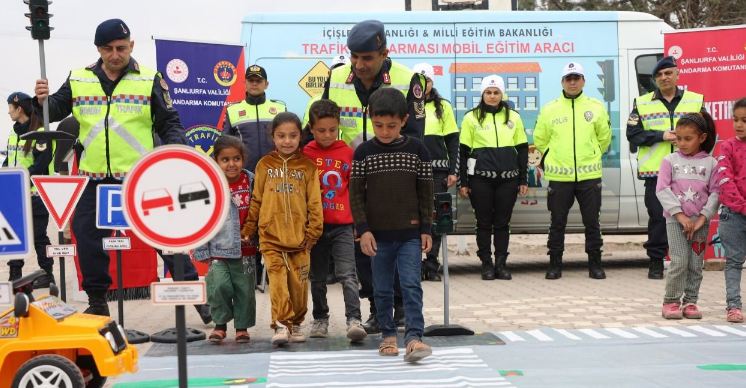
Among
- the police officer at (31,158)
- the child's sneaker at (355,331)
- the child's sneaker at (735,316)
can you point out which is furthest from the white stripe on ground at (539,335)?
the police officer at (31,158)

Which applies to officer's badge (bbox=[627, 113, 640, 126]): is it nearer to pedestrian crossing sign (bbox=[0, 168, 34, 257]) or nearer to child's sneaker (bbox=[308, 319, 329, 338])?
child's sneaker (bbox=[308, 319, 329, 338])

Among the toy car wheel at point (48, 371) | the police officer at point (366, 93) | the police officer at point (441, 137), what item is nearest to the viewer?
the toy car wheel at point (48, 371)

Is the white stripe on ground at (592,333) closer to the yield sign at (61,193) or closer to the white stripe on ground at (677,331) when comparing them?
the white stripe on ground at (677,331)

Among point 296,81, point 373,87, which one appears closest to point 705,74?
point 296,81

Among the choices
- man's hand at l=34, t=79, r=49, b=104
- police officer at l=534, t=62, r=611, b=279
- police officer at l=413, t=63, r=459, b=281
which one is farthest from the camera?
police officer at l=534, t=62, r=611, b=279

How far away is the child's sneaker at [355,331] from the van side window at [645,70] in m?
6.20

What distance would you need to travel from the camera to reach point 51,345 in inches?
224

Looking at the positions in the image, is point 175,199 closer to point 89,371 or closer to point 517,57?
point 89,371

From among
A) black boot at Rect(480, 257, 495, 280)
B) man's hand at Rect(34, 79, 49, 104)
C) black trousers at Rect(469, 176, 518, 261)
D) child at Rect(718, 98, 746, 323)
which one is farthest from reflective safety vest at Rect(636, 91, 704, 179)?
man's hand at Rect(34, 79, 49, 104)

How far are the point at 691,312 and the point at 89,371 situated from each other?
4924 millimetres

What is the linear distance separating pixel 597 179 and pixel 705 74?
1.83 metres

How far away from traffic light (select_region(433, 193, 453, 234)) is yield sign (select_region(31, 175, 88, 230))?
2527mm

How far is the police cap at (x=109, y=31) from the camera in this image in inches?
323

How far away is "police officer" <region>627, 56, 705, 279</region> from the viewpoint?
11.7 meters
